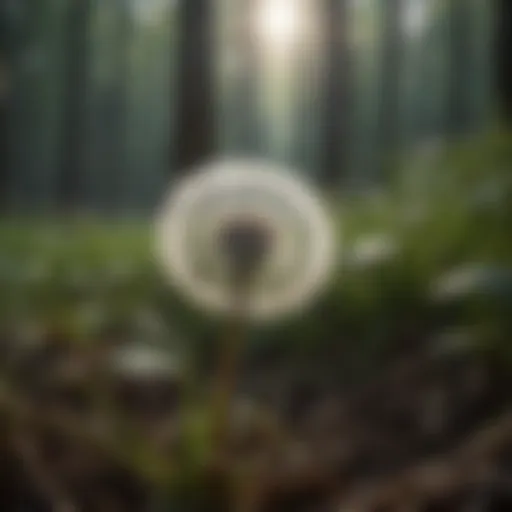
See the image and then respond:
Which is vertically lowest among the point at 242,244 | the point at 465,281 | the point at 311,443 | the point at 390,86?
the point at 311,443

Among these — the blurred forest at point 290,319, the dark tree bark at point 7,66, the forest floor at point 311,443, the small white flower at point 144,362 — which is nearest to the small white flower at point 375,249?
the blurred forest at point 290,319

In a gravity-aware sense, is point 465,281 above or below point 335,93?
below

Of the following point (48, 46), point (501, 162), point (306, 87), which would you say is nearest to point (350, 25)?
point (306, 87)

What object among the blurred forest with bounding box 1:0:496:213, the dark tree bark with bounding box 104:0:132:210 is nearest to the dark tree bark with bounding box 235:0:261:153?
the blurred forest with bounding box 1:0:496:213

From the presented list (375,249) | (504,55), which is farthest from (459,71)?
(375,249)

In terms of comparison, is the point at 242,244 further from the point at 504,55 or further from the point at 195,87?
the point at 504,55

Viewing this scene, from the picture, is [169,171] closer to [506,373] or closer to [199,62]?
[199,62]
